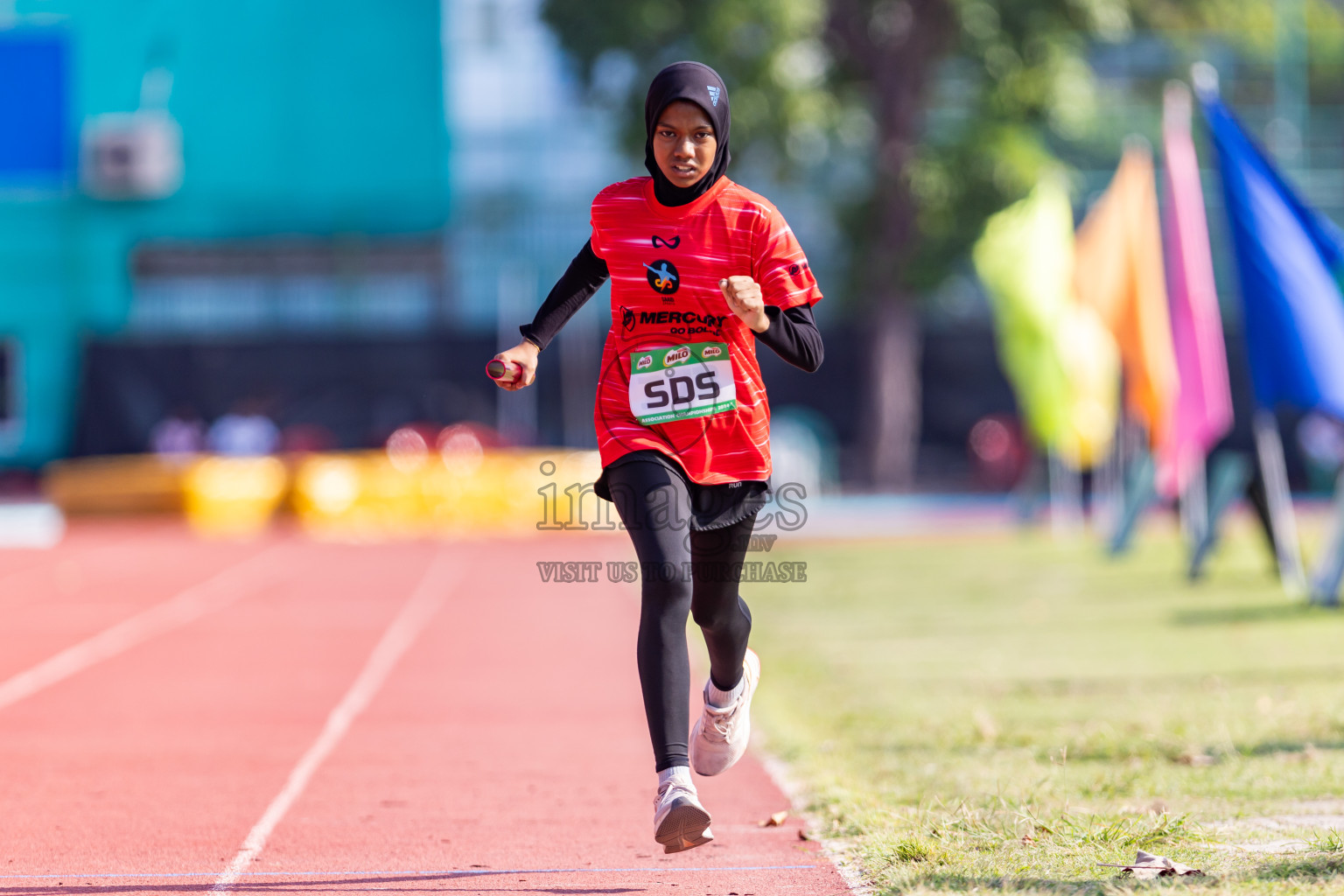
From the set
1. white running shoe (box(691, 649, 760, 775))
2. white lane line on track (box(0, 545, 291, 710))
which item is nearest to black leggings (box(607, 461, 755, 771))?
white running shoe (box(691, 649, 760, 775))

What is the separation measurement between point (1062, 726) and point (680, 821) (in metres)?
3.27

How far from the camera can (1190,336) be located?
1460 centimetres

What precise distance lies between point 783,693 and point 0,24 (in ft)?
110

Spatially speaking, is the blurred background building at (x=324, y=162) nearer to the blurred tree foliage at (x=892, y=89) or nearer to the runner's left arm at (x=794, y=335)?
the blurred tree foliage at (x=892, y=89)

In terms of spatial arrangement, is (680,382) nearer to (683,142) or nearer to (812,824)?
(683,142)

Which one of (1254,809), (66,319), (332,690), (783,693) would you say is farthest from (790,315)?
(66,319)

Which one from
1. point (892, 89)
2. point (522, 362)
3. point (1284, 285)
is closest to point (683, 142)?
point (522, 362)


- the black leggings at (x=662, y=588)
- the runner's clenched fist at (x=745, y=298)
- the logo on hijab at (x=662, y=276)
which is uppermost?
the logo on hijab at (x=662, y=276)

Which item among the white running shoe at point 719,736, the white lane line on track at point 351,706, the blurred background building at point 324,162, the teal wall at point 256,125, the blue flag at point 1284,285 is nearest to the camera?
the white running shoe at point 719,736

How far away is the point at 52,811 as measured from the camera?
5.69m

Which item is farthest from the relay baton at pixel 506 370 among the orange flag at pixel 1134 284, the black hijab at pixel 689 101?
the orange flag at pixel 1134 284

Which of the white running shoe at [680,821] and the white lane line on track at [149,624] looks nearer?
the white running shoe at [680,821]

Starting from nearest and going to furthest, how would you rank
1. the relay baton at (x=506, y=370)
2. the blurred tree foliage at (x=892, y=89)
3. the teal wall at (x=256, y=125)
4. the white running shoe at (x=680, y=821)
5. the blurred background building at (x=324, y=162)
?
the white running shoe at (x=680, y=821)
the relay baton at (x=506, y=370)
the blurred tree foliage at (x=892, y=89)
the blurred background building at (x=324, y=162)
the teal wall at (x=256, y=125)

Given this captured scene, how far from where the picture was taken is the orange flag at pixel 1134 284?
16547 millimetres
